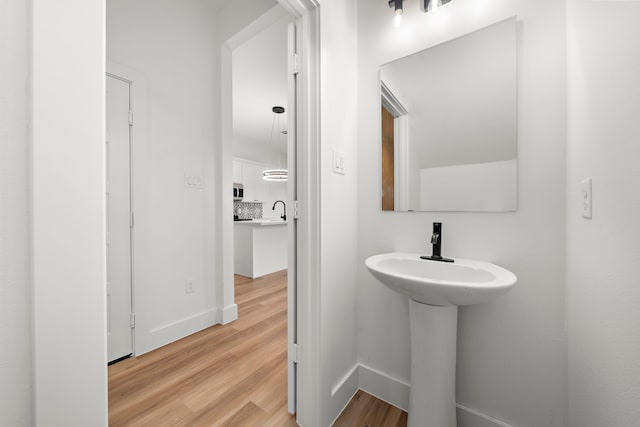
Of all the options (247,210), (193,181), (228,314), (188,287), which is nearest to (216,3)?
(193,181)

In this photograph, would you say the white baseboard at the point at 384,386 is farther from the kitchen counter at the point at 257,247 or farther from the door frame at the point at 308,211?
the kitchen counter at the point at 257,247

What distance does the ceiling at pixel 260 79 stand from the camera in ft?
8.59

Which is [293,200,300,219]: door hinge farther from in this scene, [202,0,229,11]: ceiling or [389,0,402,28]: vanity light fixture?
[202,0,229,11]: ceiling

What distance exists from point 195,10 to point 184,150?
1226mm

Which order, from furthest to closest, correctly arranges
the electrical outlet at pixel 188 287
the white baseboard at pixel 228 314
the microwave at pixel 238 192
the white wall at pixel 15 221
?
the microwave at pixel 238 192
the white baseboard at pixel 228 314
the electrical outlet at pixel 188 287
the white wall at pixel 15 221

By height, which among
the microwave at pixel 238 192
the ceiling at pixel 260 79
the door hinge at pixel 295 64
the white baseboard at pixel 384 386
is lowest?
the white baseboard at pixel 384 386

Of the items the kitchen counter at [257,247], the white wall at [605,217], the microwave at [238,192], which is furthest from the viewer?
the microwave at [238,192]

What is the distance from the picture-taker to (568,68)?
0.99m

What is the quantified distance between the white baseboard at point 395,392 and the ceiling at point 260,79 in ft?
8.72

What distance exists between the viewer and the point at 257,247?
401 cm

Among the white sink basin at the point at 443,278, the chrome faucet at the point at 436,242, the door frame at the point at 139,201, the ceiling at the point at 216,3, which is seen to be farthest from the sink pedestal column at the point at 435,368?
the ceiling at the point at 216,3

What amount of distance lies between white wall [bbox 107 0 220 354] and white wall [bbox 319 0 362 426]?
1.40m

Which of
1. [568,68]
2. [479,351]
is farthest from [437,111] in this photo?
[479,351]

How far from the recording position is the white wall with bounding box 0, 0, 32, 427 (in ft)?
1.38
